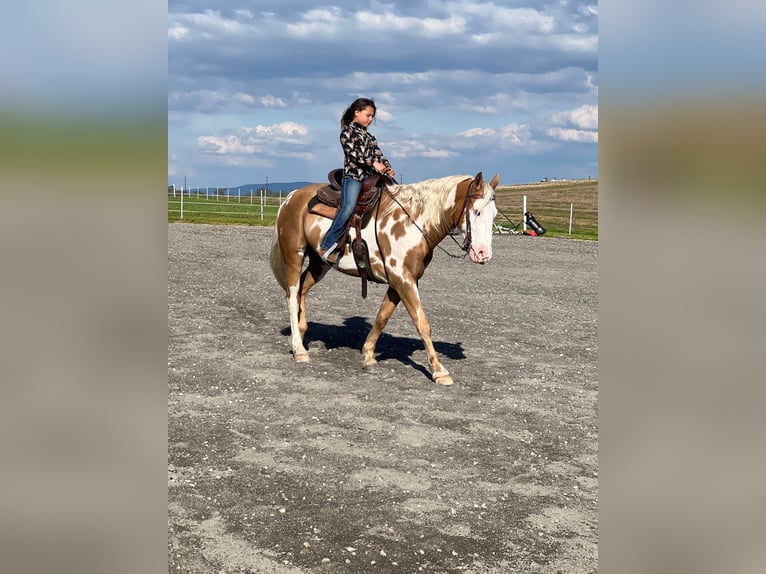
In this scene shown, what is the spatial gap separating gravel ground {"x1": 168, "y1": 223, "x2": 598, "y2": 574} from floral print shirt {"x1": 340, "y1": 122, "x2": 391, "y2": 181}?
2367mm

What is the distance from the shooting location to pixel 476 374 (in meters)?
8.26

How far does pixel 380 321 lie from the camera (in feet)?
27.5

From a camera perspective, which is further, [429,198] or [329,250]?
[329,250]

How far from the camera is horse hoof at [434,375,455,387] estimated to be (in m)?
7.73

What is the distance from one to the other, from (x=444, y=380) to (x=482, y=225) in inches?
69.9

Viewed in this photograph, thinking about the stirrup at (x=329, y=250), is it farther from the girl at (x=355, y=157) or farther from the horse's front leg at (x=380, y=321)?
the horse's front leg at (x=380, y=321)

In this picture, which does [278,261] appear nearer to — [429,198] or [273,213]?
[429,198]

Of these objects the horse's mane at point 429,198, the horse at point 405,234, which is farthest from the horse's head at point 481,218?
the horse's mane at point 429,198

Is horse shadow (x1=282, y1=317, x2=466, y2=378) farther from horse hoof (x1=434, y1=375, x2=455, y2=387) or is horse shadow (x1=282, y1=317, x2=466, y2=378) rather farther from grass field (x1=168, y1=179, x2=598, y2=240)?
grass field (x1=168, y1=179, x2=598, y2=240)

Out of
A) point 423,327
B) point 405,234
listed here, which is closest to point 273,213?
point 405,234
